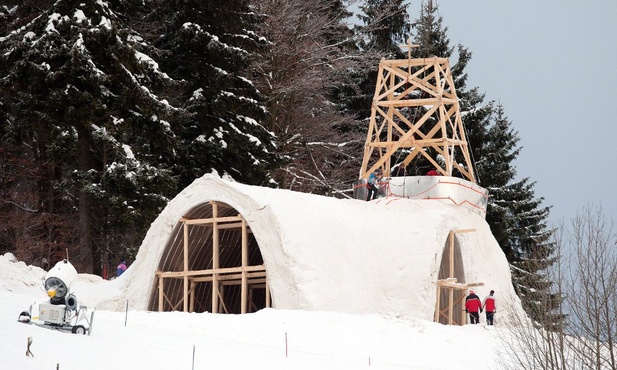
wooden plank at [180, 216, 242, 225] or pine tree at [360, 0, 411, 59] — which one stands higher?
pine tree at [360, 0, 411, 59]

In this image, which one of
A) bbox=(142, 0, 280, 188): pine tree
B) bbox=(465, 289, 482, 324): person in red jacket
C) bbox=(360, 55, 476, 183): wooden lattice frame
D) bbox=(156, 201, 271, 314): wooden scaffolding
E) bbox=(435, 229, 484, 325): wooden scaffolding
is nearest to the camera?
bbox=(156, 201, 271, 314): wooden scaffolding

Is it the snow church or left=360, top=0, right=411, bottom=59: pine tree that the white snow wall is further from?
left=360, top=0, right=411, bottom=59: pine tree

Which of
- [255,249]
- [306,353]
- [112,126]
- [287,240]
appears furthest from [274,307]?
[112,126]

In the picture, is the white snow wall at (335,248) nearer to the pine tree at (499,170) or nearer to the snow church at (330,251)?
the snow church at (330,251)

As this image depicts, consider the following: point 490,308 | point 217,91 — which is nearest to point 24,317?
point 490,308

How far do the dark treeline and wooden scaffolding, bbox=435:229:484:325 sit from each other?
86.3 inches

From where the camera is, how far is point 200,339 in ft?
71.8

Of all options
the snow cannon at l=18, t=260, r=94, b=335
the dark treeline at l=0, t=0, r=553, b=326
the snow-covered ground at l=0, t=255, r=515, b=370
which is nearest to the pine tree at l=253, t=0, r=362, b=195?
the dark treeline at l=0, t=0, r=553, b=326

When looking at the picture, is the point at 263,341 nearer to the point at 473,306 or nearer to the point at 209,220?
the point at 209,220

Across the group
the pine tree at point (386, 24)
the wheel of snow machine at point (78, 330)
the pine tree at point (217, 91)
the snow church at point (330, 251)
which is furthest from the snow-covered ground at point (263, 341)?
the pine tree at point (386, 24)

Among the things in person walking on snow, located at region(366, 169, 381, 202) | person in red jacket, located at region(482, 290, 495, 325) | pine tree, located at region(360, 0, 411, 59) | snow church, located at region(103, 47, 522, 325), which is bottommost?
person in red jacket, located at region(482, 290, 495, 325)

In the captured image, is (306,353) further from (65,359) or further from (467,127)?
(467,127)

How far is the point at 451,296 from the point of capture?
1211 inches

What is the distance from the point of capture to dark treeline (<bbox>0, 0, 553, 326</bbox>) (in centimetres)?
3331
